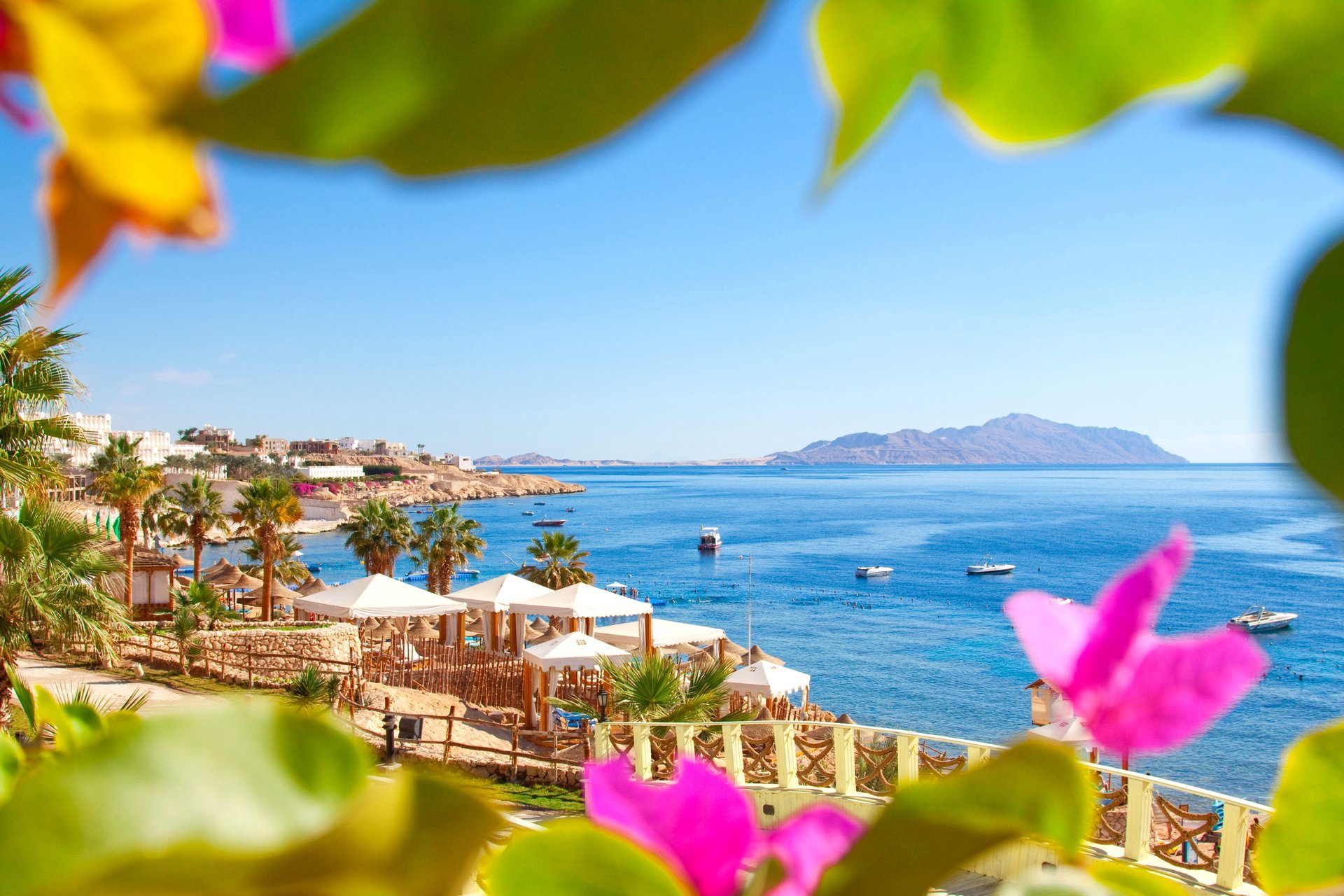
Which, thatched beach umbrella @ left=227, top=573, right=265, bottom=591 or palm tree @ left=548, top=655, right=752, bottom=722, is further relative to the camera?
thatched beach umbrella @ left=227, top=573, right=265, bottom=591

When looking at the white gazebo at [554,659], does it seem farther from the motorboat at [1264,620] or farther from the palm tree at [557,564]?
the motorboat at [1264,620]

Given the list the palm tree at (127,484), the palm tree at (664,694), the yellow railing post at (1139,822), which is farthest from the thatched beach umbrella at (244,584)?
the yellow railing post at (1139,822)

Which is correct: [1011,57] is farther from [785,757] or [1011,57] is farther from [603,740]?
[603,740]

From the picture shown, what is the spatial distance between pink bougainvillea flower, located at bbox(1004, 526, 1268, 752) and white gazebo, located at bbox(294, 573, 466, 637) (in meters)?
20.6

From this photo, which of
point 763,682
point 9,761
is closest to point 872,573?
point 763,682

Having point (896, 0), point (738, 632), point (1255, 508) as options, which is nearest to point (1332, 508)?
point (896, 0)

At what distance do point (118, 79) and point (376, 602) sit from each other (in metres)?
21.3

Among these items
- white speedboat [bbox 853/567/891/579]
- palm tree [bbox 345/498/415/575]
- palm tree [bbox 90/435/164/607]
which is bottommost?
white speedboat [bbox 853/567/891/579]

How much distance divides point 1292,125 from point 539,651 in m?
17.3

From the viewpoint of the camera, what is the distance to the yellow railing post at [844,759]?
32.5 feet

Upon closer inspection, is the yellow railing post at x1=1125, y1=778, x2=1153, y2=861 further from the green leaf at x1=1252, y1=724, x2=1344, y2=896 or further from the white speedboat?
the white speedboat

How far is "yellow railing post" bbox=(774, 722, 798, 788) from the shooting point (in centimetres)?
1074

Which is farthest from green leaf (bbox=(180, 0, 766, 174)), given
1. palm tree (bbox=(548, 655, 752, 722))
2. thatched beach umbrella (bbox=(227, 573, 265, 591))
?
thatched beach umbrella (bbox=(227, 573, 265, 591))

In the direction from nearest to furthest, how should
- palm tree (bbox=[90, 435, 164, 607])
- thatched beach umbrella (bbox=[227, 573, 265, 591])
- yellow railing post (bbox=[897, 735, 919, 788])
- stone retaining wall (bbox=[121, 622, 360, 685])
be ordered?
yellow railing post (bbox=[897, 735, 919, 788]), stone retaining wall (bbox=[121, 622, 360, 685]), palm tree (bbox=[90, 435, 164, 607]), thatched beach umbrella (bbox=[227, 573, 265, 591])
